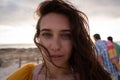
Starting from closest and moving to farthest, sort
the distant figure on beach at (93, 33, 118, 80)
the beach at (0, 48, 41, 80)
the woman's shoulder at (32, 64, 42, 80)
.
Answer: the woman's shoulder at (32, 64, 42, 80) → the distant figure on beach at (93, 33, 118, 80) → the beach at (0, 48, 41, 80)

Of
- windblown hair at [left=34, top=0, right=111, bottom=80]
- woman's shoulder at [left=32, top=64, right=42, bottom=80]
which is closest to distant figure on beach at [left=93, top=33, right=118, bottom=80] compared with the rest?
windblown hair at [left=34, top=0, right=111, bottom=80]

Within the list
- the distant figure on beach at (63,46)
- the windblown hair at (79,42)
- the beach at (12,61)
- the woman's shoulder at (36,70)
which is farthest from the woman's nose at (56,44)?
the beach at (12,61)

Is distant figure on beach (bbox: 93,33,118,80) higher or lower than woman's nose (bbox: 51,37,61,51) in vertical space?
lower

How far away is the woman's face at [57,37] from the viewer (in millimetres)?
2508

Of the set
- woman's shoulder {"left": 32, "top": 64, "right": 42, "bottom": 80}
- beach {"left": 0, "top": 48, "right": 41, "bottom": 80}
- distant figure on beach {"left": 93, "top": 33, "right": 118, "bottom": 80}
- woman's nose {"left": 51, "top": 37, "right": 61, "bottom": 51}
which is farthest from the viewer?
beach {"left": 0, "top": 48, "right": 41, "bottom": 80}

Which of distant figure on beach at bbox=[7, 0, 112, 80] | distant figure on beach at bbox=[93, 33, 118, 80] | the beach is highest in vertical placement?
distant figure on beach at bbox=[7, 0, 112, 80]

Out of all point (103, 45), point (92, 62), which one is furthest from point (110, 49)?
point (92, 62)

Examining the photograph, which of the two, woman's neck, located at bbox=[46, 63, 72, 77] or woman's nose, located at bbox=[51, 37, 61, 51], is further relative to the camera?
woman's neck, located at bbox=[46, 63, 72, 77]

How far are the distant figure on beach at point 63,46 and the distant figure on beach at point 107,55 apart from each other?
14.8 feet

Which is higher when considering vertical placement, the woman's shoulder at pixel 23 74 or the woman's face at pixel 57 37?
the woman's face at pixel 57 37

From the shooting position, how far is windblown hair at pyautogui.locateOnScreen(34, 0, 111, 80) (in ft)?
8.76

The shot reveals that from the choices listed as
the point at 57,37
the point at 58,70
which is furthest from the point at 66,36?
the point at 58,70

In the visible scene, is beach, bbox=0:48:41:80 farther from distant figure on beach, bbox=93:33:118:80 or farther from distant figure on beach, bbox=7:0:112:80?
distant figure on beach, bbox=93:33:118:80

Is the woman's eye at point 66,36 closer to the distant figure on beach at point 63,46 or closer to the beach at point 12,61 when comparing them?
→ the distant figure on beach at point 63,46
